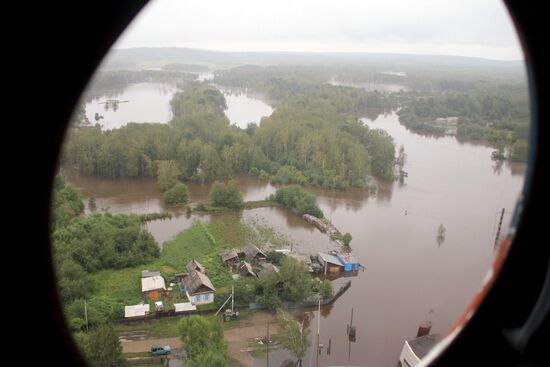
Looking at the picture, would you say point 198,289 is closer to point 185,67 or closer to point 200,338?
point 200,338

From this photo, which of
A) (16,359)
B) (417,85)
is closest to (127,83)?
(417,85)

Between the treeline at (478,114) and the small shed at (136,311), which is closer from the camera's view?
the small shed at (136,311)

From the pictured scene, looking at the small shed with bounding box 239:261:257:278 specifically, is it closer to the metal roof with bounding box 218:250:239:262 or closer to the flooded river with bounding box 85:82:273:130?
the metal roof with bounding box 218:250:239:262

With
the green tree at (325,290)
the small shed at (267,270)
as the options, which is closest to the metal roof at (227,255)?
the small shed at (267,270)

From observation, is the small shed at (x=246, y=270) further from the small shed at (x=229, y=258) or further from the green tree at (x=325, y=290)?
the green tree at (x=325, y=290)

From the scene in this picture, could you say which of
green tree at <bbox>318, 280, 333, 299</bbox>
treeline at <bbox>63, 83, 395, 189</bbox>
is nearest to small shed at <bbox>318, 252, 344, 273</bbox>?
green tree at <bbox>318, 280, 333, 299</bbox>

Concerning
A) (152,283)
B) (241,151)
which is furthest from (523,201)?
(241,151)
